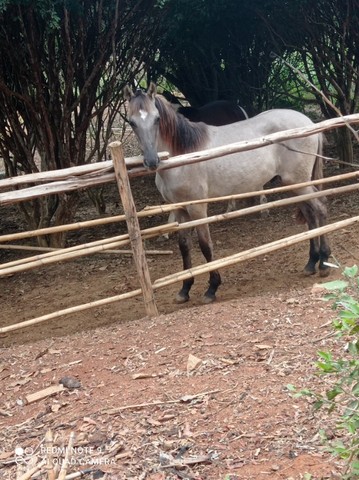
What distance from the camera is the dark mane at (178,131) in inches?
209

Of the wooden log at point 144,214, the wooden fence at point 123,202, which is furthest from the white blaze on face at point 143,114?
the wooden log at point 144,214

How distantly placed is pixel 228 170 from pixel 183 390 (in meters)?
2.86

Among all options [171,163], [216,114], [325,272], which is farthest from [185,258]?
[216,114]

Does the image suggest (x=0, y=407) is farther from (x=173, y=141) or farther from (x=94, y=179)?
(x=173, y=141)

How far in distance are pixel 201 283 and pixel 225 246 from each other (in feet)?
3.30

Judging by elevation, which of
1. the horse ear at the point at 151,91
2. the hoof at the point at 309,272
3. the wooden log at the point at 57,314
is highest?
the horse ear at the point at 151,91

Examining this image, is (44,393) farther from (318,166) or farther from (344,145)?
(344,145)

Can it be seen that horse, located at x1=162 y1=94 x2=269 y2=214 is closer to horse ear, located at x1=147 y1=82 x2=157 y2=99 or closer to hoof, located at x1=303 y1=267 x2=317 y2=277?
hoof, located at x1=303 y1=267 x2=317 y2=277

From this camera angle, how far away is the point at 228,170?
5.64m

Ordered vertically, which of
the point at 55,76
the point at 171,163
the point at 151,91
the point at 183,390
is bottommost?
the point at 183,390

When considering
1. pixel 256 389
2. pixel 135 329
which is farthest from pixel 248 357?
pixel 135 329

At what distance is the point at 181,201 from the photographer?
555cm

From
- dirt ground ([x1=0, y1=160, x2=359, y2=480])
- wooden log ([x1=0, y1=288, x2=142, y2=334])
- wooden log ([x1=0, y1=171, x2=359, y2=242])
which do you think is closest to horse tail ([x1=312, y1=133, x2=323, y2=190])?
wooden log ([x1=0, y1=171, x2=359, y2=242])

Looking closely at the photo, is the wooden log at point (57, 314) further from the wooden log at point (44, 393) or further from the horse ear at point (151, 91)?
the horse ear at point (151, 91)
